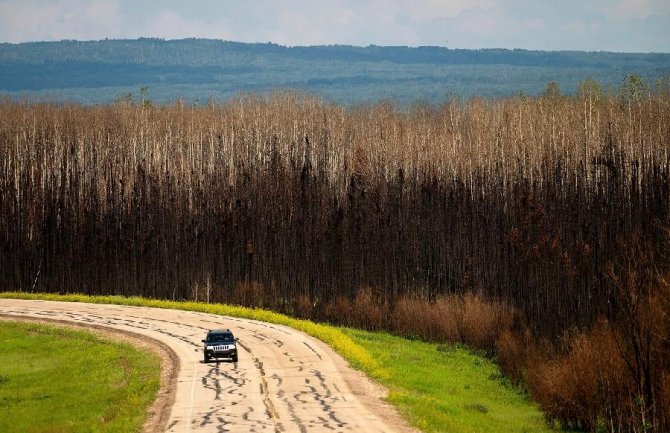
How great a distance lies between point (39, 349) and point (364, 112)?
7075 centimetres

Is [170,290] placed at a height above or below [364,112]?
below

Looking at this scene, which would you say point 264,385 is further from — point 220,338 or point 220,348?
point 220,338

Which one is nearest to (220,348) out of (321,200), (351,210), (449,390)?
(449,390)

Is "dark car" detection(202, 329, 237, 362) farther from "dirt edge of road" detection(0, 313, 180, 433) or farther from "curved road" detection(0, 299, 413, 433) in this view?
"dirt edge of road" detection(0, 313, 180, 433)

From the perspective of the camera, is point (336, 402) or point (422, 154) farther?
point (422, 154)

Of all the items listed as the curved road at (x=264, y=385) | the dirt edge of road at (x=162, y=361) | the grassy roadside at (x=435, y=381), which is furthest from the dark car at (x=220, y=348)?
the grassy roadside at (x=435, y=381)

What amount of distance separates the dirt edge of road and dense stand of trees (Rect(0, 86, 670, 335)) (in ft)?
61.4

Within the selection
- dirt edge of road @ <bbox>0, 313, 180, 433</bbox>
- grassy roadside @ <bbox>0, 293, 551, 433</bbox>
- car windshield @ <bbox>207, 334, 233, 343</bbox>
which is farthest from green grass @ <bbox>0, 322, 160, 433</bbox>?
grassy roadside @ <bbox>0, 293, 551, 433</bbox>

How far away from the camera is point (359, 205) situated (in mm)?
92438

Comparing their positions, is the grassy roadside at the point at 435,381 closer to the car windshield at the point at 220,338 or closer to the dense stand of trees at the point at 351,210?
the dense stand of trees at the point at 351,210

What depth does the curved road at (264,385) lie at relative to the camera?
3850cm

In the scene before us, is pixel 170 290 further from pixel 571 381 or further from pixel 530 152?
pixel 571 381

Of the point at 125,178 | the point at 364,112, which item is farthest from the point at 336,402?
the point at 364,112

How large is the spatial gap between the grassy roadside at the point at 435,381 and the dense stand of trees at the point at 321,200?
8041 mm
